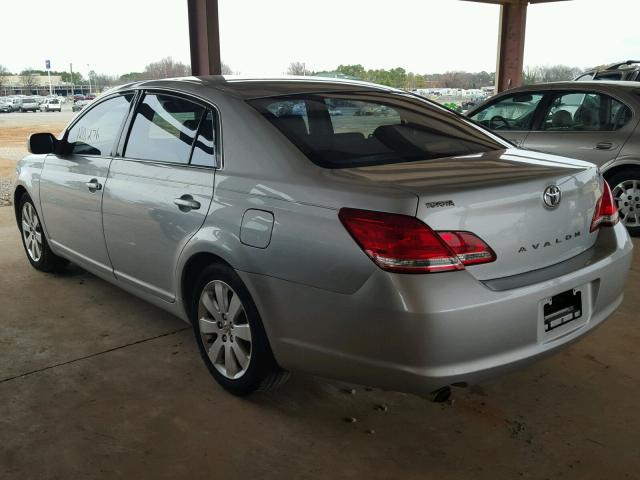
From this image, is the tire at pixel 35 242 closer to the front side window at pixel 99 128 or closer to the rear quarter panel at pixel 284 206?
the front side window at pixel 99 128

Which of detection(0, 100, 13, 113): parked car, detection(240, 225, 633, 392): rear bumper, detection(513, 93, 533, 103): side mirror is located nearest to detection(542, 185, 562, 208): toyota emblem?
detection(240, 225, 633, 392): rear bumper

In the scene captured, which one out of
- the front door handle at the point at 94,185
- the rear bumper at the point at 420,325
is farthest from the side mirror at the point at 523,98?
the front door handle at the point at 94,185

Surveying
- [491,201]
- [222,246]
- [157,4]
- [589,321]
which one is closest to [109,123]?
[222,246]

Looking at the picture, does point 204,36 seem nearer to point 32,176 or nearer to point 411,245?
point 32,176

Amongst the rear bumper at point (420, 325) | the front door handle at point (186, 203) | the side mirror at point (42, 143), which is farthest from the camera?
the side mirror at point (42, 143)

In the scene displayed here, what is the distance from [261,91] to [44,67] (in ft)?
60.5

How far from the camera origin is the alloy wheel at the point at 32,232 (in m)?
4.68

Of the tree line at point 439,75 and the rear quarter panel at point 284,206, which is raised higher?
the tree line at point 439,75

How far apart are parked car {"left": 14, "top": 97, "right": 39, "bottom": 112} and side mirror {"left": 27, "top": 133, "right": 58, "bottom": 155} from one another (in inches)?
1312

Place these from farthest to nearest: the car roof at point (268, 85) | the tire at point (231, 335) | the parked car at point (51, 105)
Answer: the parked car at point (51, 105) → the car roof at point (268, 85) → the tire at point (231, 335)

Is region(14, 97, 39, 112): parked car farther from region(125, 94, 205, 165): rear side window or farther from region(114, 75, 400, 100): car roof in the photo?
region(114, 75, 400, 100): car roof

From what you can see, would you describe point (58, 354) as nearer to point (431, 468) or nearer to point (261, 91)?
point (261, 91)

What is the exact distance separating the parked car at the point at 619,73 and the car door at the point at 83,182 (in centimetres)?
914

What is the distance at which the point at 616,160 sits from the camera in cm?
589
